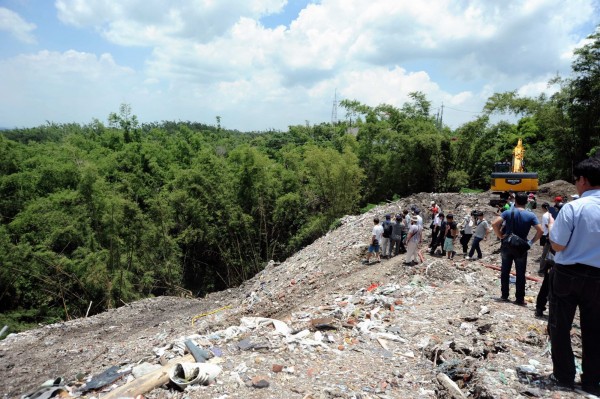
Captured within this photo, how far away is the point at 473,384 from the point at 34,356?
8.96 m

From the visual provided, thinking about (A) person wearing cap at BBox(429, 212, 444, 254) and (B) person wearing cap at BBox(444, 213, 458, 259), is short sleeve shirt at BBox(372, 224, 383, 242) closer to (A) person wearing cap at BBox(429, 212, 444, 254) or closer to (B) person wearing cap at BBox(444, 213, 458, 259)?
(A) person wearing cap at BBox(429, 212, 444, 254)

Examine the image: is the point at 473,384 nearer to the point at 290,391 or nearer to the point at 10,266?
the point at 290,391

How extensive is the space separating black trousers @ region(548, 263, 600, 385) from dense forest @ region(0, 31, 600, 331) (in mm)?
14050

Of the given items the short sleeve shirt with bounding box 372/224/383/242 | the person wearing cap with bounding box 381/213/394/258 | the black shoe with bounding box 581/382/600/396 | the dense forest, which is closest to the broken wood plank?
the black shoe with bounding box 581/382/600/396

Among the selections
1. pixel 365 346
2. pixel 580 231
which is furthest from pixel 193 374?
pixel 580 231

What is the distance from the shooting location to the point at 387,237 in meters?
9.87

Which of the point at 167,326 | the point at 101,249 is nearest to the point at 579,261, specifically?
the point at 167,326

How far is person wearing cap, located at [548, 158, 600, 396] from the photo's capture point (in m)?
2.64

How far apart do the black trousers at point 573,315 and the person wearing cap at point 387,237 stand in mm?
6753

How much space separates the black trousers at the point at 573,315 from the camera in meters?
2.63

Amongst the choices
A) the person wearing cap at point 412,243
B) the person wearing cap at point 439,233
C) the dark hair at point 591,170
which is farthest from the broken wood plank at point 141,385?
the person wearing cap at point 439,233

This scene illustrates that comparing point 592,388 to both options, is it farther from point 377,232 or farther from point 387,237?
point 387,237

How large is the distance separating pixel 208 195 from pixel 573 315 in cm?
1784

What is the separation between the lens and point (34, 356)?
846cm
